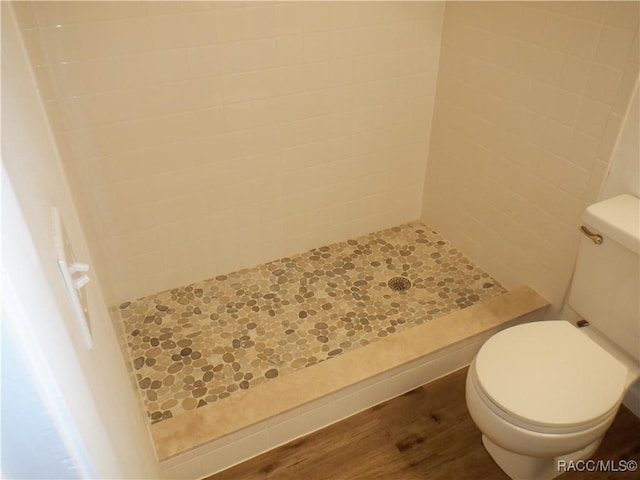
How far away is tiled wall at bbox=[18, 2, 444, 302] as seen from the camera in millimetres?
1604

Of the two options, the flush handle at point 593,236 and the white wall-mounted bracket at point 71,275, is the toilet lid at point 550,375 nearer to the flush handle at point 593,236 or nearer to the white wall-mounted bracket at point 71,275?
the flush handle at point 593,236

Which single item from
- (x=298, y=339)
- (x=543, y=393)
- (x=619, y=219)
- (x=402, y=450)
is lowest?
(x=402, y=450)

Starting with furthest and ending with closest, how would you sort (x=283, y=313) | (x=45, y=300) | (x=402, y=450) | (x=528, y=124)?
(x=283, y=313), (x=528, y=124), (x=402, y=450), (x=45, y=300)

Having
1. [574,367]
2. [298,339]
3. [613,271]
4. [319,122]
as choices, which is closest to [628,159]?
[613,271]

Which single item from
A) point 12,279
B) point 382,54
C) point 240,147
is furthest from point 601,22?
point 12,279

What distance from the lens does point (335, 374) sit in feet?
5.54

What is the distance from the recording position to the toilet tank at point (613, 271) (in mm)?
1391

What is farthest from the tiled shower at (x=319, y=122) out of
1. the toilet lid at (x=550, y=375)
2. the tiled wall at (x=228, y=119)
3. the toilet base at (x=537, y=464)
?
the toilet base at (x=537, y=464)

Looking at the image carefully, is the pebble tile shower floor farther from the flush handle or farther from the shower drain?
the flush handle

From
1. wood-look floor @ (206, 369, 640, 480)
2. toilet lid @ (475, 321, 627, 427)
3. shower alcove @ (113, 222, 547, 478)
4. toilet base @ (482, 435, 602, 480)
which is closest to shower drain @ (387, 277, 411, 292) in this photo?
shower alcove @ (113, 222, 547, 478)

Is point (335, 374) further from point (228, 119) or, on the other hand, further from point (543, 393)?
point (228, 119)

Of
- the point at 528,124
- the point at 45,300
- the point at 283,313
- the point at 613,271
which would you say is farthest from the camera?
the point at 283,313

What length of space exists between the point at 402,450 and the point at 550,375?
1.78 feet

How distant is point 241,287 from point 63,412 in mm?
1761
